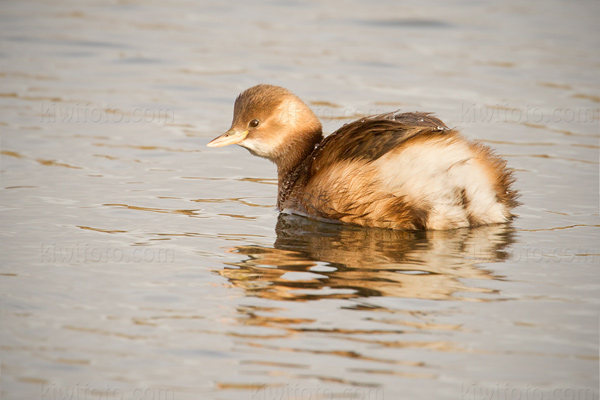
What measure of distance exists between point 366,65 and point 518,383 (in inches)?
301

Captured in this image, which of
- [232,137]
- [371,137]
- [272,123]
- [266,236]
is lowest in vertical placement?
[266,236]

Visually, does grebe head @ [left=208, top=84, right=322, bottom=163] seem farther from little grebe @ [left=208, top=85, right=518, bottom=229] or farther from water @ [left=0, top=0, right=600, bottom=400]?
water @ [left=0, top=0, right=600, bottom=400]

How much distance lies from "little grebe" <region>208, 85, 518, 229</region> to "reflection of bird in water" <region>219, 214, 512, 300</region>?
4.9 inches

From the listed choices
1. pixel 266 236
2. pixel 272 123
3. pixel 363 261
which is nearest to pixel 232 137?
pixel 272 123

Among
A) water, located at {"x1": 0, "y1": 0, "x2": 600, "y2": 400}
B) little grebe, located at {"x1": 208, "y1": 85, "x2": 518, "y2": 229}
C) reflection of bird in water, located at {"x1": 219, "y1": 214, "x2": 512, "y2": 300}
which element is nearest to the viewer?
water, located at {"x1": 0, "y1": 0, "x2": 600, "y2": 400}

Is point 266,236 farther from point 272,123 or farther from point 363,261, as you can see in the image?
point 272,123

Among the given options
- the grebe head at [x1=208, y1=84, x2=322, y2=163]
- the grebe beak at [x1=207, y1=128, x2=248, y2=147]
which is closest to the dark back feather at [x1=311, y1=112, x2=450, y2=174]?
the grebe head at [x1=208, y1=84, x2=322, y2=163]

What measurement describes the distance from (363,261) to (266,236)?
35.2 inches

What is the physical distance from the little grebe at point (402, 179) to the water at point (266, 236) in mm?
144

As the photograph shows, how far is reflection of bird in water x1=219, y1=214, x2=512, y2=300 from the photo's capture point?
5.52 m

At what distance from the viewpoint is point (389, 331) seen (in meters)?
4.93

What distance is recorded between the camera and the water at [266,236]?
4617 mm

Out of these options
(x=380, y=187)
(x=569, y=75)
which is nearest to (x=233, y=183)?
(x=380, y=187)

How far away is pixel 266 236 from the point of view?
6.68 metres
